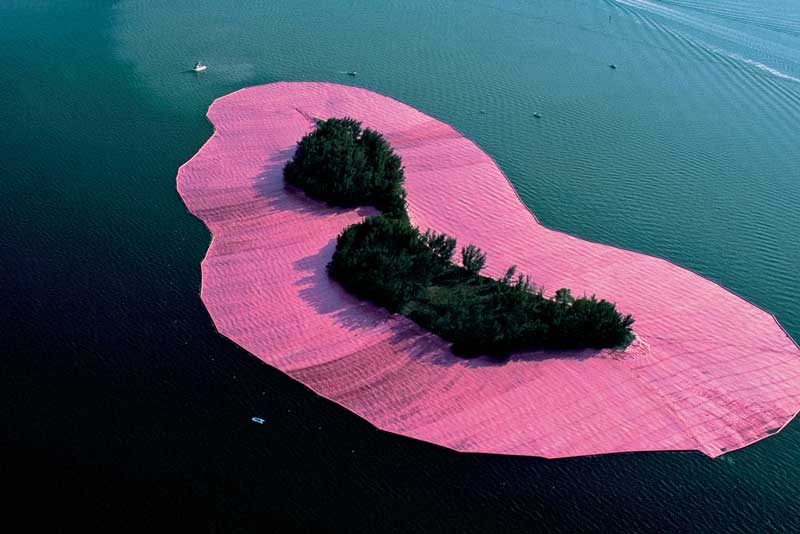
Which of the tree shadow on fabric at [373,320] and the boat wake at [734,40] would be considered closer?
the tree shadow on fabric at [373,320]

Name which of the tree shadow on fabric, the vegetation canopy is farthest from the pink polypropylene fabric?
the vegetation canopy

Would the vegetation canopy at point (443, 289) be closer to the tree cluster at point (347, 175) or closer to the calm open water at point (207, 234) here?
the tree cluster at point (347, 175)

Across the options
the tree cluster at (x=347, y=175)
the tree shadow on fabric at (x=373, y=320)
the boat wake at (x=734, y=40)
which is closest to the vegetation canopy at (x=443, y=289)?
the tree cluster at (x=347, y=175)

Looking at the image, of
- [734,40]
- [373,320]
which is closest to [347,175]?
[373,320]

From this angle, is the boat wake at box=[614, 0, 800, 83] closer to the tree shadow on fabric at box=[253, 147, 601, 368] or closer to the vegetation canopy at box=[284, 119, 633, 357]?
the vegetation canopy at box=[284, 119, 633, 357]

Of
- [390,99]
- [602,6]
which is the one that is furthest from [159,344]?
[602,6]

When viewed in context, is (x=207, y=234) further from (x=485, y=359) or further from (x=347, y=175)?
(x=485, y=359)
